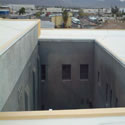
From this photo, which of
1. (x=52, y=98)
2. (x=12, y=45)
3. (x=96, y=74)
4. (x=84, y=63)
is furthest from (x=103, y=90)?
(x=12, y=45)

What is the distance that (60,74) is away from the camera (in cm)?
1408

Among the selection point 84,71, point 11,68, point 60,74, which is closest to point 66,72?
point 60,74

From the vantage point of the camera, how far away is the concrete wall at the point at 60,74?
1380 cm

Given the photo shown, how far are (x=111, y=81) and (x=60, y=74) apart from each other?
512 cm

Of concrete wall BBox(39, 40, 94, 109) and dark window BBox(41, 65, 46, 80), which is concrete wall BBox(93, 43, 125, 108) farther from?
dark window BBox(41, 65, 46, 80)

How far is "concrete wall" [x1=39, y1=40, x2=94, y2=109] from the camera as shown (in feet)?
45.3

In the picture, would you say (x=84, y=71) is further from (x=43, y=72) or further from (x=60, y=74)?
(x=43, y=72)

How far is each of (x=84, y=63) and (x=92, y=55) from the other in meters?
0.72

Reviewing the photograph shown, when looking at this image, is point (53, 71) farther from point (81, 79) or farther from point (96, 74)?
point (96, 74)

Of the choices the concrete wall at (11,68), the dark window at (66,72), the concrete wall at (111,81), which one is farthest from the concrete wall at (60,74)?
the concrete wall at (11,68)

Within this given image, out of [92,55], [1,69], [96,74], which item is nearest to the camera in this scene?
[1,69]

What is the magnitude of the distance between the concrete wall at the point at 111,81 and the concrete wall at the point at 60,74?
5.65 ft

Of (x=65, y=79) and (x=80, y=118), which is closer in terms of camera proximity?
(x=80, y=118)

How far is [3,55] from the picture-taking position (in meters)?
5.59
